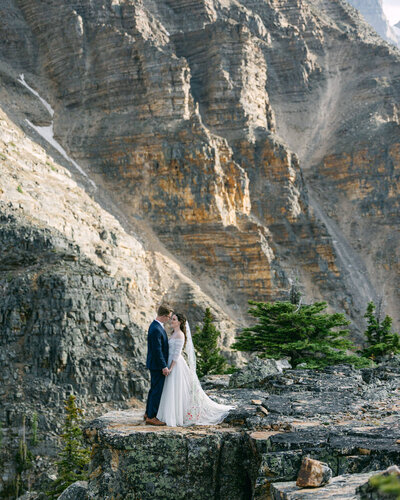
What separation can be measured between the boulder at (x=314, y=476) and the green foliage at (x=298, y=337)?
12658 millimetres

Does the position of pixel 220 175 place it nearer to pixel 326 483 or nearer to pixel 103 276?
pixel 103 276

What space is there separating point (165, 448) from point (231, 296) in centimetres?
4423

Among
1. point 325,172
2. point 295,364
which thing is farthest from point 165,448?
point 325,172

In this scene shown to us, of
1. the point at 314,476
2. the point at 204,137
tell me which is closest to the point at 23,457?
the point at 314,476

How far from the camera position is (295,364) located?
64.0 ft

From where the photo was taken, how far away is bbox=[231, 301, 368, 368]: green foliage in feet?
63.9

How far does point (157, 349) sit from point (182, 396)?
0.84 m

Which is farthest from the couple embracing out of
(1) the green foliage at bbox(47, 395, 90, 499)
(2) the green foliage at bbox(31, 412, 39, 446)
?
(2) the green foliage at bbox(31, 412, 39, 446)

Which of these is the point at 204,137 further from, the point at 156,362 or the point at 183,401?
the point at 183,401

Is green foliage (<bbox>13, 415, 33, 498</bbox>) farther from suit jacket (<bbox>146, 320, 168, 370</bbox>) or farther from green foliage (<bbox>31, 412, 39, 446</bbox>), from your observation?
suit jacket (<bbox>146, 320, 168, 370</bbox>)

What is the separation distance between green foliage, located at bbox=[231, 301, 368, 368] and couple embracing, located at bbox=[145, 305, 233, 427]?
956 cm

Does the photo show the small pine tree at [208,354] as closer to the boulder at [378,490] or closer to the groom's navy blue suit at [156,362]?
the groom's navy blue suit at [156,362]

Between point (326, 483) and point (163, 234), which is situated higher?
point (163, 234)

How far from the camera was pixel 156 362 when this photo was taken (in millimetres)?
10055
